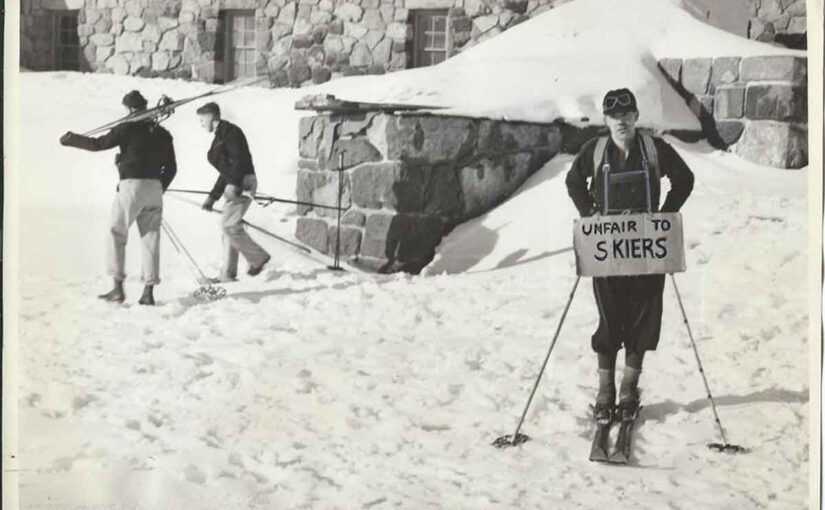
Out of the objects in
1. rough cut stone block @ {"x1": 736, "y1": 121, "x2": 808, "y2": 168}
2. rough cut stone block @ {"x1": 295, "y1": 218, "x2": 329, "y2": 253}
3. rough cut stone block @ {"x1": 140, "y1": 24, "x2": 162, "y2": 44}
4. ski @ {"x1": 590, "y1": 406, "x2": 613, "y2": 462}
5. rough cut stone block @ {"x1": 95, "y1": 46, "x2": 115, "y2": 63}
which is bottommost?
ski @ {"x1": 590, "y1": 406, "x2": 613, "y2": 462}

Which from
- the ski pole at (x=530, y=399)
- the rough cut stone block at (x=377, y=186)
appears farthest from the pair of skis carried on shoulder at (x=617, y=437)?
the rough cut stone block at (x=377, y=186)

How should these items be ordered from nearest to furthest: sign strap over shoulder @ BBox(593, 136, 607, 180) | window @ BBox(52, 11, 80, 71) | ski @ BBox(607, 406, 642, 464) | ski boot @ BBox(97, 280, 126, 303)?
ski @ BBox(607, 406, 642, 464)
sign strap over shoulder @ BBox(593, 136, 607, 180)
ski boot @ BBox(97, 280, 126, 303)
window @ BBox(52, 11, 80, 71)

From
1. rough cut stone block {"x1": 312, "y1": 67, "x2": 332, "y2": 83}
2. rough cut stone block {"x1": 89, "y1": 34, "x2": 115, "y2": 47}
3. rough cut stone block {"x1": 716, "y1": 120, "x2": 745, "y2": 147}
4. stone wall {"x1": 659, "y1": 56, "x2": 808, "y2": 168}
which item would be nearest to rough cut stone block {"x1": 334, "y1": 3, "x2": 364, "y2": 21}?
rough cut stone block {"x1": 312, "y1": 67, "x2": 332, "y2": 83}

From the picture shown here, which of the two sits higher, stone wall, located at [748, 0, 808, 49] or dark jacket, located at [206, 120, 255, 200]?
stone wall, located at [748, 0, 808, 49]

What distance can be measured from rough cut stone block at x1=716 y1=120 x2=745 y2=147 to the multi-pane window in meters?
1.54

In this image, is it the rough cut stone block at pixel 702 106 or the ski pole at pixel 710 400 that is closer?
the ski pole at pixel 710 400

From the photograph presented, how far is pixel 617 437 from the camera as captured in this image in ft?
9.45

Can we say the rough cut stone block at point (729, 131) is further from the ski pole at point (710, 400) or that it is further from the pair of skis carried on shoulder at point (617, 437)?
the pair of skis carried on shoulder at point (617, 437)

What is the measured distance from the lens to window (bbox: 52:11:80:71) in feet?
10.5

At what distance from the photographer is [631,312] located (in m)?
2.96

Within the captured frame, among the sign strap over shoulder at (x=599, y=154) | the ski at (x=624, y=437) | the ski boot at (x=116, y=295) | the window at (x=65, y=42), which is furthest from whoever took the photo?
the window at (x=65, y=42)

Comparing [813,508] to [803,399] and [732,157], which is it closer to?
[803,399]

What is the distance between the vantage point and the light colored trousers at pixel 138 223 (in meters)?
3.09

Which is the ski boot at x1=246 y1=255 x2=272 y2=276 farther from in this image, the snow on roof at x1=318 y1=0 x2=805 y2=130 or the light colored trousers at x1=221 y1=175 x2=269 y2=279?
the snow on roof at x1=318 y1=0 x2=805 y2=130
